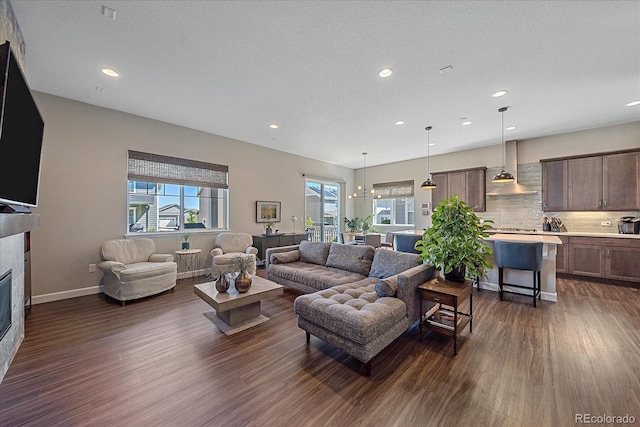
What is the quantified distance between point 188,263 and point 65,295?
178 centimetres

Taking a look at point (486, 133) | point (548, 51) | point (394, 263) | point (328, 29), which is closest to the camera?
point (328, 29)

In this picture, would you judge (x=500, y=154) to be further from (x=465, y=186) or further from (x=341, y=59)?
(x=341, y=59)

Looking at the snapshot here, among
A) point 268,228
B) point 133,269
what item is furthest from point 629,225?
point 133,269

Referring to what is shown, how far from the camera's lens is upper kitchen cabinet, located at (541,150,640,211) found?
4.70 m

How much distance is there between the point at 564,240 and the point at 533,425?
16.8 ft

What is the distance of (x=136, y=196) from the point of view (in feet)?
15.1

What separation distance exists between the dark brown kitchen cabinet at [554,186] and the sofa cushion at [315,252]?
5193 mm

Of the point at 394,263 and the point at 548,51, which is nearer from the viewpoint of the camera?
the point at 548,51

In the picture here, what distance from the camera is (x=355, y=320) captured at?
1995mm

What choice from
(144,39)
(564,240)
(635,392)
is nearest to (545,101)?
(564,240)

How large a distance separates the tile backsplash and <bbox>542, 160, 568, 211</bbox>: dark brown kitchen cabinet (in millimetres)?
148

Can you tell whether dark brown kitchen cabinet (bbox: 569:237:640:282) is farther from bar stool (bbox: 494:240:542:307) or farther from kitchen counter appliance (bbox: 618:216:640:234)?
bar stool (bbox: 494:240:542:307)

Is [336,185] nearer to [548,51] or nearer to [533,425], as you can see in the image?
[548,51]

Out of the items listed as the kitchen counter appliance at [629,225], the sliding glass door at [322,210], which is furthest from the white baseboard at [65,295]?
the kitchen counter appliance at [629,225]
